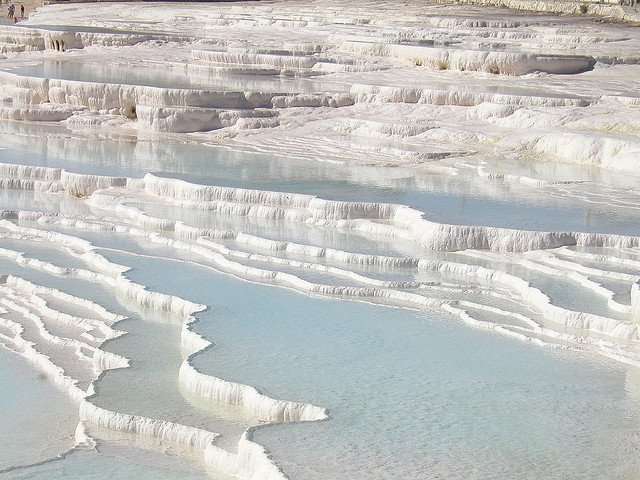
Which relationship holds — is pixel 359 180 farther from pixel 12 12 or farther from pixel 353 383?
pixel 12 12

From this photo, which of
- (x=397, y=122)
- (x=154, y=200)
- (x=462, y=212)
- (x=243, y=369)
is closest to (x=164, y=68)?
(x=397, y=122)

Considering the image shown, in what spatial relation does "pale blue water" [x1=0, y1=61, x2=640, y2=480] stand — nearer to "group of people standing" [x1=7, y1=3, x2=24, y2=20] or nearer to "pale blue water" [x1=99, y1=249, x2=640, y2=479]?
"pale blue water" [x1=99, y1=249, x2=640, y2=479]

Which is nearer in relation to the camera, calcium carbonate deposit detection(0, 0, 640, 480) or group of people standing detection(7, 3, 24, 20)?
calcium carbonate deposit detection(0, 0, 640, 480)

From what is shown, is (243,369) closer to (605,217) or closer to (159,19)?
(605,217)

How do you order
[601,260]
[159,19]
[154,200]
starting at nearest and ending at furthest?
[601,260] → [154,200] → [159,19]

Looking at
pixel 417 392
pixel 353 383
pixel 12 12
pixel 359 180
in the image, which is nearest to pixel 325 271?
pixel 353 383

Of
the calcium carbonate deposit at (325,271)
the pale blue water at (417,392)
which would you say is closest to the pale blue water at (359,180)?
the calcium carbonate deposit at (325,271)

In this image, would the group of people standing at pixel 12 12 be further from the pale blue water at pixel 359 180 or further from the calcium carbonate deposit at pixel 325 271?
the pale blue water at pixel 359 180

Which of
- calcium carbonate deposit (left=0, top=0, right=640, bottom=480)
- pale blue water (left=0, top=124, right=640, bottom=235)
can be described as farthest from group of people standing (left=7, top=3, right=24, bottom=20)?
pale blue water (left=0, top=124, right=640, bottom=235)
